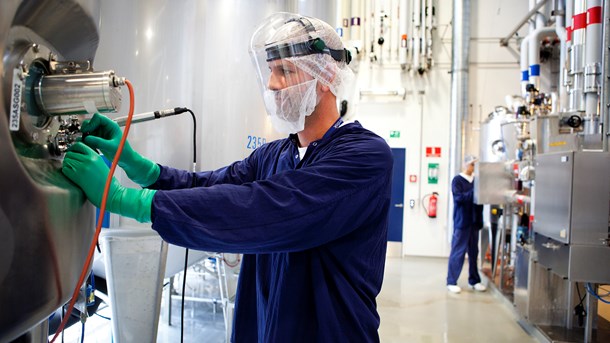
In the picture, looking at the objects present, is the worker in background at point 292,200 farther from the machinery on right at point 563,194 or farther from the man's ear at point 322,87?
the machinery on right at point 563,194

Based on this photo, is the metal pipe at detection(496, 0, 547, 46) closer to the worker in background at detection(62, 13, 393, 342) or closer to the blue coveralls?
the blue coveralls

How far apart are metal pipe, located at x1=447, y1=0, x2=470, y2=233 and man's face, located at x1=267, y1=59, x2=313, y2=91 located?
487 cm

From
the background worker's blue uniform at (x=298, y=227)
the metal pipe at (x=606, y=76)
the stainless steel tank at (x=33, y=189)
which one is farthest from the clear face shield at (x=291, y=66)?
the metal pipe at (x=606, y=76)

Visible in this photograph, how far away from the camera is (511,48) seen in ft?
19.4

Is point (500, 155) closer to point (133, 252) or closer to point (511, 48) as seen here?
point (511, 48)

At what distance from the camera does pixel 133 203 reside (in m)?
0.73

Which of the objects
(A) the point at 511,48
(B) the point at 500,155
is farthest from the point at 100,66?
(A) the point at 511,48

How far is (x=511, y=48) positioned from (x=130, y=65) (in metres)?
5.87

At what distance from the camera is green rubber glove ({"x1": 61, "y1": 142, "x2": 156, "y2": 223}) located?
2.38ft

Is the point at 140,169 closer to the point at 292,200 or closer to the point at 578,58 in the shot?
the point at 292,200

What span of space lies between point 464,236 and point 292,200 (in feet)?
12.9

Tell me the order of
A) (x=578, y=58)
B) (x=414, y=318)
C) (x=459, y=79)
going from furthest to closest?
(x=459, y=79), (x=414, y=318), (x=578, y=58)

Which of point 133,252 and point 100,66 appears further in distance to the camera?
point 133,252

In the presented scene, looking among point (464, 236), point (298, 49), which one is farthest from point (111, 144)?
point (464, 236)
